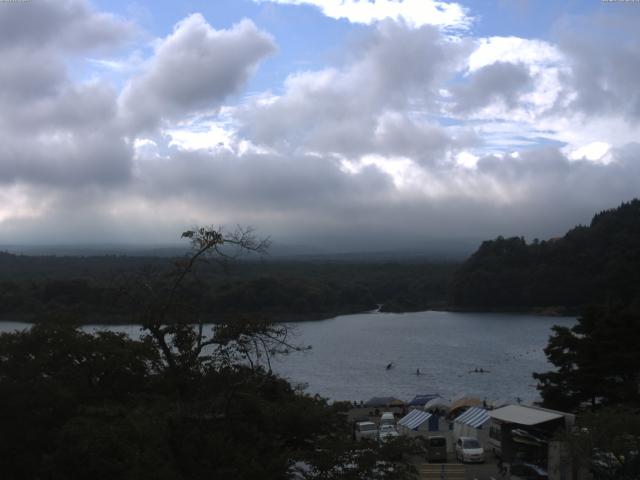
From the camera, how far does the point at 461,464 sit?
36.0ft

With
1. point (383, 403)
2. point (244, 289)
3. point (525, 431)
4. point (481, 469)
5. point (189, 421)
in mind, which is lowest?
point (383, 403)

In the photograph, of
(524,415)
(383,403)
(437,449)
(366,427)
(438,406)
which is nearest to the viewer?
(524,415)

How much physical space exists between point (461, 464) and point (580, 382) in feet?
10.8

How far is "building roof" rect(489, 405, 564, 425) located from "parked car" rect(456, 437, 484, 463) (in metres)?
0.53

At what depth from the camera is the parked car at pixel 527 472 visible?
9.14 metres

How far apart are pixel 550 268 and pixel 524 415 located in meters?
40.8

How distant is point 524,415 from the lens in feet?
35.0

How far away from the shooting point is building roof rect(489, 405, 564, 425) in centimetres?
1013

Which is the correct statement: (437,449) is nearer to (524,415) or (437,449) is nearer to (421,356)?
(524,415)

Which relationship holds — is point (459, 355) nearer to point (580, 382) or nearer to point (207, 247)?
point (580, 382)

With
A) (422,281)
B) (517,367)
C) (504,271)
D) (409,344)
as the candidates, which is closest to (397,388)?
(517,367)

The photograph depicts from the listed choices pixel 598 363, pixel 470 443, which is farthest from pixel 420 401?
pixel 470 443

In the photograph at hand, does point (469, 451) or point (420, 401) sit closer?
point (469, 451)

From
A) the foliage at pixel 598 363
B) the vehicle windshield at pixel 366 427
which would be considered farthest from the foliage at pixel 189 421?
the foliage at pixel 598 363
